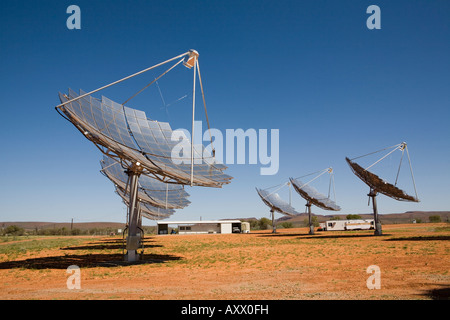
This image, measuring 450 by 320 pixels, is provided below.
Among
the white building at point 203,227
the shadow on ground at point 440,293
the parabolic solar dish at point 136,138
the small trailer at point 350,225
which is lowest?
the white building at point 203,227

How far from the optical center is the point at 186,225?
9912 cm

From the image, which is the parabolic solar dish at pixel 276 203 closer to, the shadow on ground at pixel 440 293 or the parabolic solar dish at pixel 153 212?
the parabolic solar dish at pixel 153 212

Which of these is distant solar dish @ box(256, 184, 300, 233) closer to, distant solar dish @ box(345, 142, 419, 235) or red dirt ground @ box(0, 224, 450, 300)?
distant solar dish @ box(345, 142, 419, 235)

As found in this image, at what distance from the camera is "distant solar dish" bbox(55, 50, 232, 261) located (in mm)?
20756

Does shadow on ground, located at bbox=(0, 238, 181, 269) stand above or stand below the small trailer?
above

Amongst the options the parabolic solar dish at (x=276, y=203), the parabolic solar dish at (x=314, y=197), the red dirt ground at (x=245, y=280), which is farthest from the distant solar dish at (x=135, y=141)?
the parabolic solar dish at (x=276, y=203)

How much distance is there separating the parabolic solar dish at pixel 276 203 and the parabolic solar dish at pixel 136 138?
54.0 meters

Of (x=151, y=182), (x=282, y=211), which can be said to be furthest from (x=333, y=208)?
(x=151, y=182)

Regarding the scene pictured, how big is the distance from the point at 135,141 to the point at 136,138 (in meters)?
0.34

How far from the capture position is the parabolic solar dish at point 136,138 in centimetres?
2133

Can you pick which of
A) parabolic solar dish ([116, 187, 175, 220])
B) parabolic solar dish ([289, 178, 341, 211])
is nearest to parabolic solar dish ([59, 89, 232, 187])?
parabolic solar dish ([116, 187, 175, 220])

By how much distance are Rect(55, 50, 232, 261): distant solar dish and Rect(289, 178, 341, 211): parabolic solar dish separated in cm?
4275

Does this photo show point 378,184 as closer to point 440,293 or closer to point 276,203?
point 276,203

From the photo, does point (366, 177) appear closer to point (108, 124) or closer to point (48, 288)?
point (108, 124)
